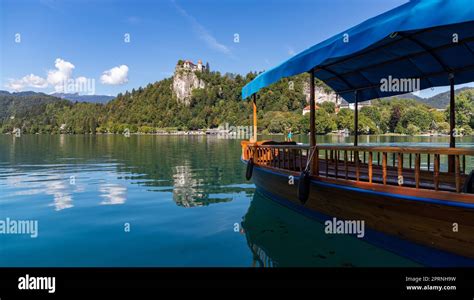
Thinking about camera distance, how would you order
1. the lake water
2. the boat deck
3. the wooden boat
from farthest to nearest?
1. the lake water
2. the boat deck
3. the wooden boat

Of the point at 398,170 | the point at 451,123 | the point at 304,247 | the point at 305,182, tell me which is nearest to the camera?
the point at 398,170

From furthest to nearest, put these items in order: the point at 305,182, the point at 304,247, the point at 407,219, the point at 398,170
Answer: the point at 305,182 → the point at 304,247 → the point at 398,170 → the point at 407,219

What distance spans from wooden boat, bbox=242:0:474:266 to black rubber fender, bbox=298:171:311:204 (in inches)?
0.9

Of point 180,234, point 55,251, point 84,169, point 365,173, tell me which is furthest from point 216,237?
point 84,169

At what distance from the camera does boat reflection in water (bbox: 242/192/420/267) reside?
19.0ft

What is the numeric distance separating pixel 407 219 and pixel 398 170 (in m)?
0.92

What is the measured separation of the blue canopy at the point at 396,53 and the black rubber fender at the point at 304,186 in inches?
86.4

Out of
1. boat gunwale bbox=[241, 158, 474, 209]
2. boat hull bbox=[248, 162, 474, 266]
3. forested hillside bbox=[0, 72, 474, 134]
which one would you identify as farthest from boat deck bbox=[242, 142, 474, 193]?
forested hillside bbox=[0, 72, 474, 134]

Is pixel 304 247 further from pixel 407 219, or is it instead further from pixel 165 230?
pixel 165 230

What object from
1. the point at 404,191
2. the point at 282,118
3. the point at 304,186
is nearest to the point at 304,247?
the point at 304,186

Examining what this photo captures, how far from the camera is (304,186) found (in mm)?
7535

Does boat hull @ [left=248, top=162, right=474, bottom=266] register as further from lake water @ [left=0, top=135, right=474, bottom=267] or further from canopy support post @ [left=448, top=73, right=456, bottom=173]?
canopy support post @ [left=448, top=73, right=456, bottom=173]
